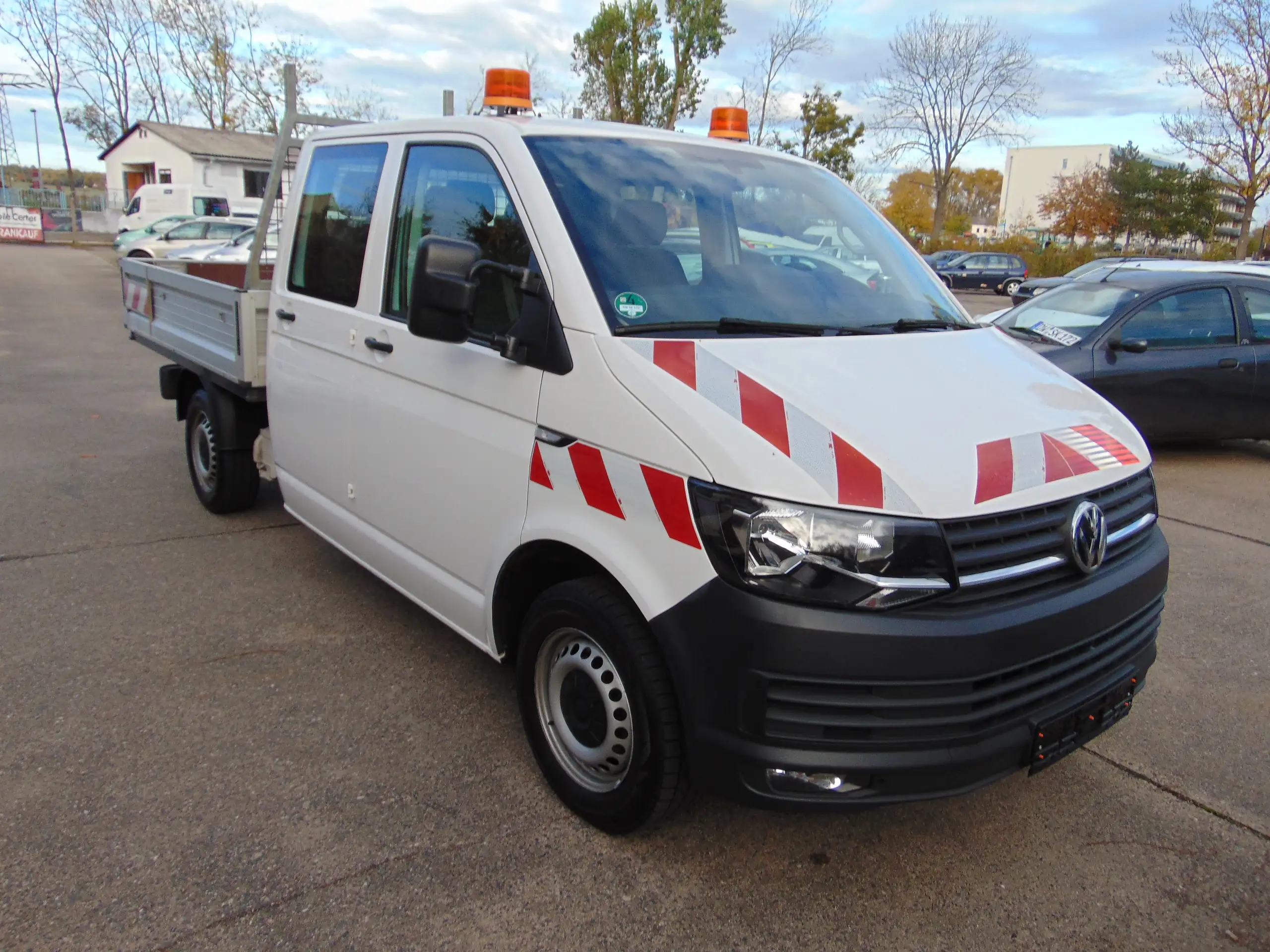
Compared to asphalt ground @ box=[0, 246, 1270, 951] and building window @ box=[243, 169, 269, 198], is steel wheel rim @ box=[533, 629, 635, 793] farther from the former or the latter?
building window @ box=[243, 169, 269, 198]

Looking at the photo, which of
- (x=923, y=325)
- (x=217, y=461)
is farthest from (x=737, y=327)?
(x=217, y=461)

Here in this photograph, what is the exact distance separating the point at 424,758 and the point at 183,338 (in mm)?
3493

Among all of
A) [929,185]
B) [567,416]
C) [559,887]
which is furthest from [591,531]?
[929,185]

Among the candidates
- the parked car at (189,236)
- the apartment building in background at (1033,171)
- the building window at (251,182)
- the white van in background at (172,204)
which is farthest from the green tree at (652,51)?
the apartment building in background at (1033,171)

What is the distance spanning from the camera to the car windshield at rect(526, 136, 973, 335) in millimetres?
2861

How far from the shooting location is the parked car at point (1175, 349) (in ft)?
25.4

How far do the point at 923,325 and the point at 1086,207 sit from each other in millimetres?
51520

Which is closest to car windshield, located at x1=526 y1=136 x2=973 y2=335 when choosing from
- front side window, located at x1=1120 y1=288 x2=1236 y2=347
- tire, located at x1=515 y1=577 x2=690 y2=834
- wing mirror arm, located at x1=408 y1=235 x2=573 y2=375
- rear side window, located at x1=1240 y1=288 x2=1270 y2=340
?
wing mirror arm, located at x1=408 y1=235 x2=573 y2=375

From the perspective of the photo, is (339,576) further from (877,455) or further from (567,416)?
(877,455)

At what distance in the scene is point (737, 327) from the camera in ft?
9.24

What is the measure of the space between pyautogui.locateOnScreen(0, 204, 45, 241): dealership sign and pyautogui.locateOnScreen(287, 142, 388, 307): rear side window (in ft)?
142

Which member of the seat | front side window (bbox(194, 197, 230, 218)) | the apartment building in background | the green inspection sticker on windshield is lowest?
the green inspection sticker on windshield

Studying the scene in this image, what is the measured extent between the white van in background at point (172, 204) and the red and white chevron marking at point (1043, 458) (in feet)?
116

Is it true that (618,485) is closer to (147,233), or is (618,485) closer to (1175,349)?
(1175,349)
